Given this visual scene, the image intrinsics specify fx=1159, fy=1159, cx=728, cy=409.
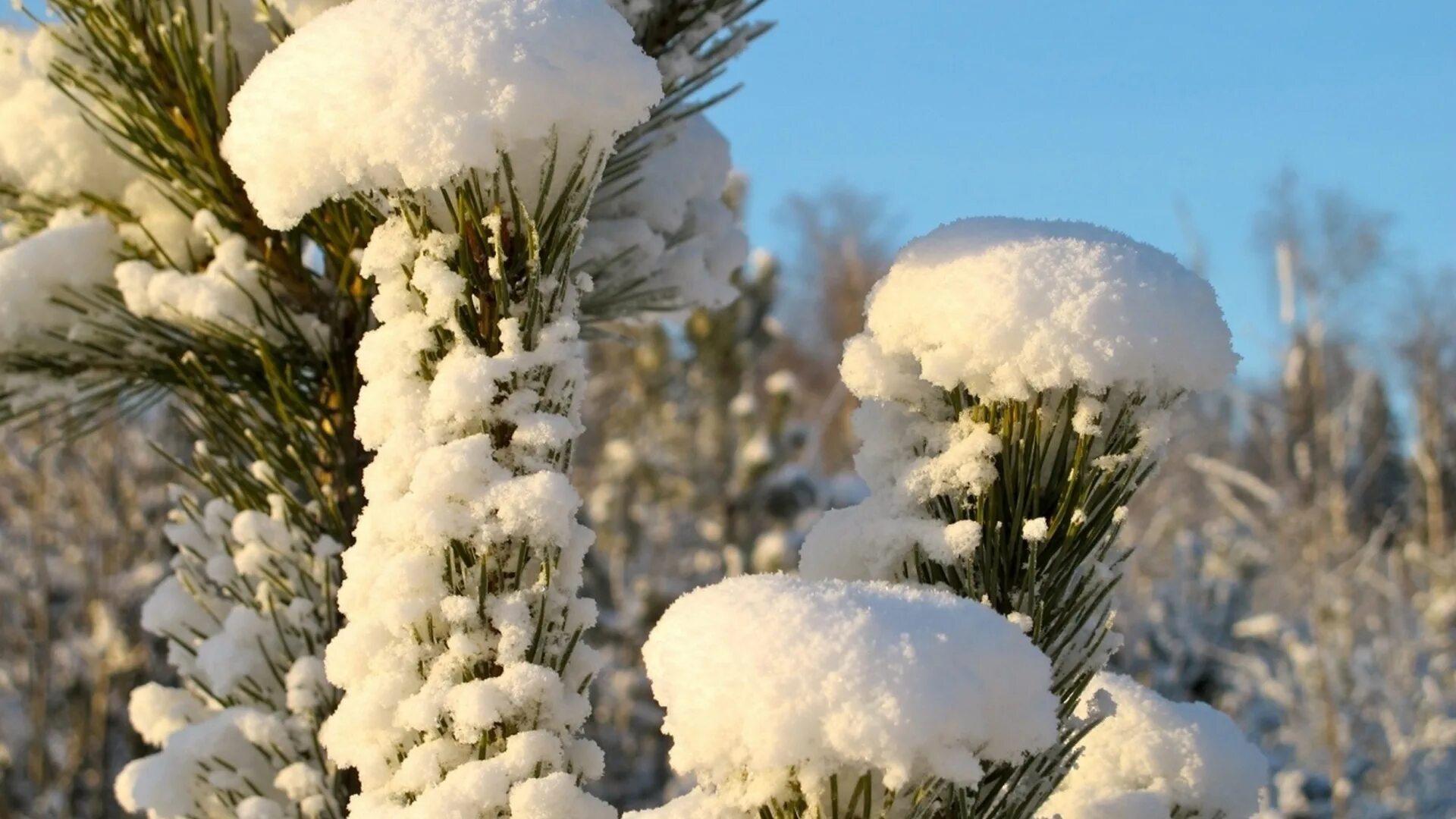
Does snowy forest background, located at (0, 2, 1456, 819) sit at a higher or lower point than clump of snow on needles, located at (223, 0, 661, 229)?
lower

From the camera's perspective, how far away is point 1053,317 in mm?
1206

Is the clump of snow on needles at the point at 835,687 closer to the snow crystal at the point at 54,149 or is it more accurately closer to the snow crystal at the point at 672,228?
the snow crystal at the point at 672,228

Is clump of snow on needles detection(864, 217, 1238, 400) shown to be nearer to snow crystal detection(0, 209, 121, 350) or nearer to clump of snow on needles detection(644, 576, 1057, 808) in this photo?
clump of snow on needles detection(644, 576, 1057, 808)

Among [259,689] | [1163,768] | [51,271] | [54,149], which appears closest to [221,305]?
[51,271]

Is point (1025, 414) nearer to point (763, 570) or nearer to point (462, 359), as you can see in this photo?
point (462, 359)

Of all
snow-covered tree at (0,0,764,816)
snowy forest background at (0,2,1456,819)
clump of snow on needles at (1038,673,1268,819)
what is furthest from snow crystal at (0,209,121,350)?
snowy forest background at (0,2,1456,819)

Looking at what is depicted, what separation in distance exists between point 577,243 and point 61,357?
117 centimetres

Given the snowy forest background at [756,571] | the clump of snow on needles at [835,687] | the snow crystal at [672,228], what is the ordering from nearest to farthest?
the clump of snow on needles at [835,687], the snow crystal at [672,228], the snowy forest background at [756,571]

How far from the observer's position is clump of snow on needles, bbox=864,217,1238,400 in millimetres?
1199

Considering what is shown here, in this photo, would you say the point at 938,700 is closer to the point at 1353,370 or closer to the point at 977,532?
the point at 977,532

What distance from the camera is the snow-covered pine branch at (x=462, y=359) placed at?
1.15m

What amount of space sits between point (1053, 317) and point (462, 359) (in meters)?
0.62

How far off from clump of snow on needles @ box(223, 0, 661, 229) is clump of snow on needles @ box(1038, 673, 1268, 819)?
1.00 metres

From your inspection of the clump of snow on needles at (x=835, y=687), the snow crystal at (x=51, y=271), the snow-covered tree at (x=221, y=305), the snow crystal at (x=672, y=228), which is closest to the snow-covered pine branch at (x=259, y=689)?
the snow-covered tree at (x=221, y=305)
